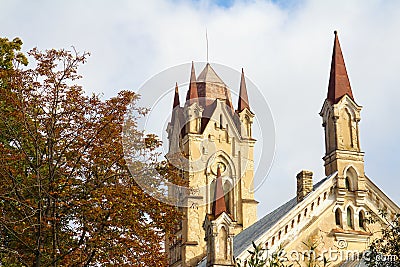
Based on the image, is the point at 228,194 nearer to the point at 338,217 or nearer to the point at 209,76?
the point at 209,76

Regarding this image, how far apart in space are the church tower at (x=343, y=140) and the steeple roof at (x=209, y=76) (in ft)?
63.1

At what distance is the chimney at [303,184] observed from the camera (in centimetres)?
2706

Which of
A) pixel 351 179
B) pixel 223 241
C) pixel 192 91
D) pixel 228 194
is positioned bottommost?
pixel 223 241

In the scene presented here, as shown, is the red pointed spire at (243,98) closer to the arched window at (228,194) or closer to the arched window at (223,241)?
the arched window at (228,194)

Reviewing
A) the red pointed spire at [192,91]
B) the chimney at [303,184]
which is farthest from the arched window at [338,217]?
the red pointed spire at [192,91]

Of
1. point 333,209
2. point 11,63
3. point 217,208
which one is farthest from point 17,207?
point 333,209

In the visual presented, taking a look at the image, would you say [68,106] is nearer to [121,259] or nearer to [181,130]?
[121,259]

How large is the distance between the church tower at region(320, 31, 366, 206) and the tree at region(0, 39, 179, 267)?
9.84 meters

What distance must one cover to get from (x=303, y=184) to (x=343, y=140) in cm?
239

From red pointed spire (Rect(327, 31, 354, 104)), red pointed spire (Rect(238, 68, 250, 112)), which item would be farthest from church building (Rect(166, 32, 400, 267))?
red pointed spire (Rect(238, 68, 250, 112))

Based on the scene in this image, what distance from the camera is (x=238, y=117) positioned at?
45844 mm

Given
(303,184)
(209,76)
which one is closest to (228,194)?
(209,76)

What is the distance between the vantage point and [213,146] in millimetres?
43656

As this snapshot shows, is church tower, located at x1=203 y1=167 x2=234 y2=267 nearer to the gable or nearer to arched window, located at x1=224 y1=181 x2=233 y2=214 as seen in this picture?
the gable
